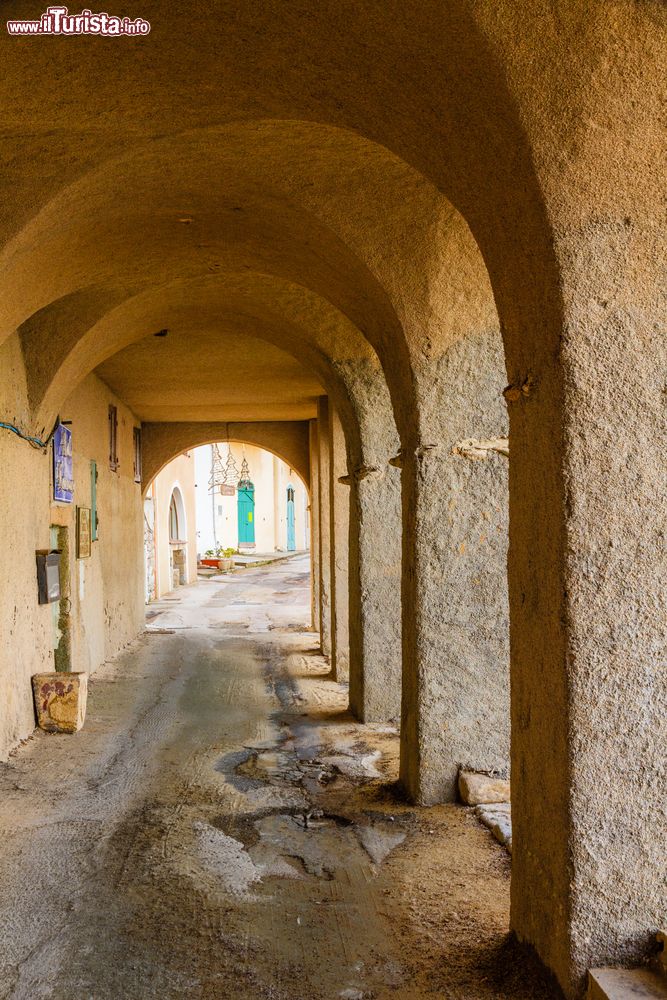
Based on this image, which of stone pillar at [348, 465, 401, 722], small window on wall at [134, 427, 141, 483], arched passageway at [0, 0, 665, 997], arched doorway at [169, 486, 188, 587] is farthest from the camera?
arched doorway at [169, 486, 188, 587]

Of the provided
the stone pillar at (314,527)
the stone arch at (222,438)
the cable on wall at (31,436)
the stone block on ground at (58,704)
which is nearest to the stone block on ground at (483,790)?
the stone block on ground at (58,704)

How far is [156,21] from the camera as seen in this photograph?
2.74 m

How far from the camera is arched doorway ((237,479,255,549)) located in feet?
116

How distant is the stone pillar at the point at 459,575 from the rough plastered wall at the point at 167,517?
14.3m

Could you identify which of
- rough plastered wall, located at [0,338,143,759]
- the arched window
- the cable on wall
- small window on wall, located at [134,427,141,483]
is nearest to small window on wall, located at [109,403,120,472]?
rough plastered wall, located at [0,338,143,759]

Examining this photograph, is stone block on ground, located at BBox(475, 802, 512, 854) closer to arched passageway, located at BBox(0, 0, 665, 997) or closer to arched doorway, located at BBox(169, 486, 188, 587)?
arched passageway, located at BBox(0, 0, 665, 997)

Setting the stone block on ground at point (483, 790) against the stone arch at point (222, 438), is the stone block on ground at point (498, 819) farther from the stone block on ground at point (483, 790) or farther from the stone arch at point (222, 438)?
the stone arch at point (222, 438)

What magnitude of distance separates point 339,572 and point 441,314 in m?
4.49

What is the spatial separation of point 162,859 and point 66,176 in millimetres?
3298

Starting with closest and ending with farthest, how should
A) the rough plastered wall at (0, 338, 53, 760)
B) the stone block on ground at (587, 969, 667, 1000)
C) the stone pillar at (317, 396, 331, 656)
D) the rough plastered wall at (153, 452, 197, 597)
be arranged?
the stone block on ground at (587, 969, 667, 1000) < the rough plastered wall at (0, 338, 53, 760) < the stone pillar at (317, 396, 331, 656) < the rough plastered wall at (153, 452, 197, 597)

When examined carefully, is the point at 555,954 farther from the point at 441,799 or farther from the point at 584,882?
the point at 441,799

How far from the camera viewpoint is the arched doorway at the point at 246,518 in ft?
116

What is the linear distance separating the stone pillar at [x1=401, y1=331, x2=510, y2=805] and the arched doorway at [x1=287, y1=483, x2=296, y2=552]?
33.4 m

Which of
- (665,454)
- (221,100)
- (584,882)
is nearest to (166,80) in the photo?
(221,100)
